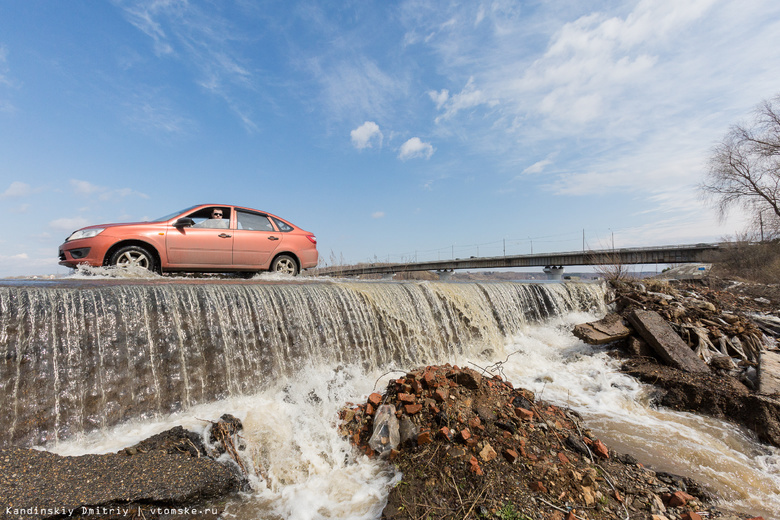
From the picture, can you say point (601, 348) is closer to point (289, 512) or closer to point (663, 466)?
point (663, 466)

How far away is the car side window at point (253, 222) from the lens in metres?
7.42

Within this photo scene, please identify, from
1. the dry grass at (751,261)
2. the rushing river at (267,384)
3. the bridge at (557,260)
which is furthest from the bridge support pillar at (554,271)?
the rushing river at (267,384)

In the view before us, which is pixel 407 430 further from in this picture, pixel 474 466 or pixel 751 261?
pixel 751 261

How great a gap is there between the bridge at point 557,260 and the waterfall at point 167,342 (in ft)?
52.2

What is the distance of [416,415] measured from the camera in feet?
11.3

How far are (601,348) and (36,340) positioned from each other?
902 centimetres

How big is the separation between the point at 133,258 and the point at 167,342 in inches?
115

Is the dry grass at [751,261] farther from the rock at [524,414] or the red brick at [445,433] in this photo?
the red brick at [445,433]

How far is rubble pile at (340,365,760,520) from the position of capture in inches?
95.6

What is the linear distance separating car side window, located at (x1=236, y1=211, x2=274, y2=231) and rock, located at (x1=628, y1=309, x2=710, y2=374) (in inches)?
315

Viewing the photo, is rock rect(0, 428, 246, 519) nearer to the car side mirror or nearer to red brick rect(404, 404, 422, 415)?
red brick rect(404, 404, 422, 415)

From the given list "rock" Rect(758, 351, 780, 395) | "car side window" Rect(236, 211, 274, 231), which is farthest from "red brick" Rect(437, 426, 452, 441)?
"car side window" Rect(236, 211, 274, 231)

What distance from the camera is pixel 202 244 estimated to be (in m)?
6.78

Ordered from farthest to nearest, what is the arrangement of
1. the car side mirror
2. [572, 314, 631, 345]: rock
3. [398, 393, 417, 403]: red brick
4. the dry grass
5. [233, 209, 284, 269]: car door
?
the dry grass → [233, 209, 284, 269]: car door → [572, 314, 631, 345]: rock → the car side mirror → [398, 393, 417, 403]: red brick
